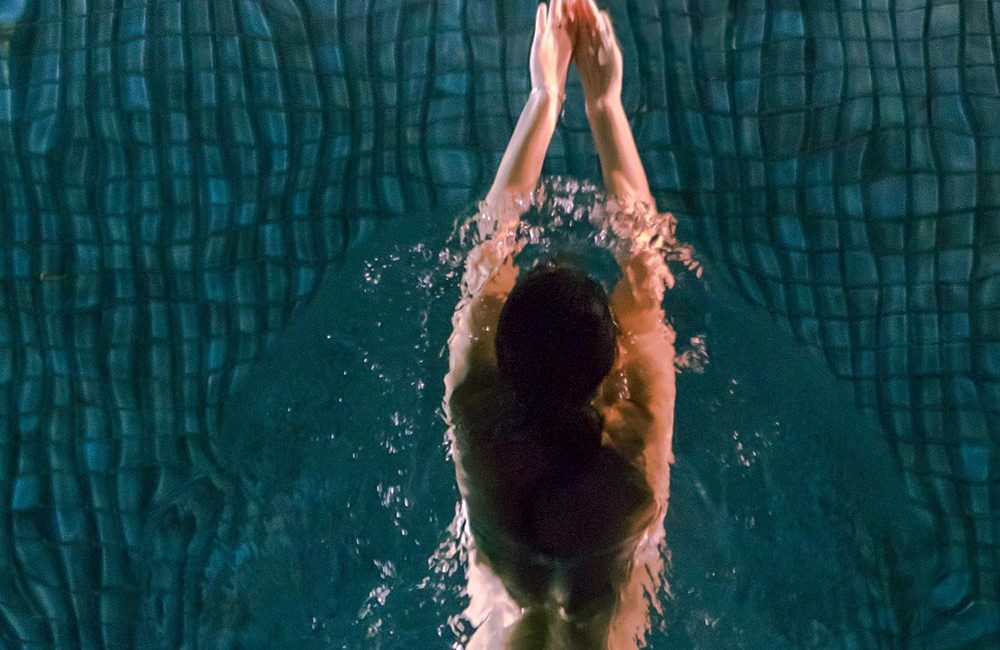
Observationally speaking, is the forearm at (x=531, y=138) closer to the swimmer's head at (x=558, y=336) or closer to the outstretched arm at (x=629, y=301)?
the outstretched arm at (x=629, y=301)

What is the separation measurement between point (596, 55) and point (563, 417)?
81cm

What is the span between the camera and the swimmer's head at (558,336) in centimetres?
136

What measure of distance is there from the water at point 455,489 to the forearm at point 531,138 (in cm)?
42

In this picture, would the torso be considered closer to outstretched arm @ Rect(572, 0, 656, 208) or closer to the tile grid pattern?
outstretched arm @ Rect(572, 0, 656, 208)

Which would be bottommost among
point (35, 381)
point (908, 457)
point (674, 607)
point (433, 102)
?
point (674, 607)

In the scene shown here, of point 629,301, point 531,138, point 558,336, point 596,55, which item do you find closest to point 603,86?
point 596,55

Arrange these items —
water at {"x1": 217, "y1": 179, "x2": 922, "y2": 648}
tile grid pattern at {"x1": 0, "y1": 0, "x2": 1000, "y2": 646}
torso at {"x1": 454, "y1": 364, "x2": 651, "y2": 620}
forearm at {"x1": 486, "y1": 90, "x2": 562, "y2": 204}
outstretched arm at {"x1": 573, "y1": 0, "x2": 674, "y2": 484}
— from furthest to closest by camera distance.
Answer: tile grid pattern at {"x1": 0, "y1": 0, "x2": 1000, "y2": 646} → water at {"x1": 217, "y1": 179, "x2": 922, "y2": 648} → forearm at {"x1": 486, "y1": 90, "x2": 562, "y2": 204} → outstretched arm at {"x1": 573, "y1": 0, "x2": 674, "y2": 484} → torso at {"x1": 454, "y1": 364, "x2": 651, "y2": 620}

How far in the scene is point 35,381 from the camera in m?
2.51

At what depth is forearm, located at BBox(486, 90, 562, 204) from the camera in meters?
1.84

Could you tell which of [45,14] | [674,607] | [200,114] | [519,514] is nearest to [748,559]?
[674,607]

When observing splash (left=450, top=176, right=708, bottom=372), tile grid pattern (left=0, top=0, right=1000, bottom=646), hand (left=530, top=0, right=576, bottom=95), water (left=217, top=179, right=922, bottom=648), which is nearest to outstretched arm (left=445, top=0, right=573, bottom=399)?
hand (left=530, top=0, right=576, bottom=95)

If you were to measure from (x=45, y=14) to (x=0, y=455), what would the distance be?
1209 mm

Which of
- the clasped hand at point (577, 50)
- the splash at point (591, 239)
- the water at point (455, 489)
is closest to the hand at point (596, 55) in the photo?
the clasped hand at point (577, 50)

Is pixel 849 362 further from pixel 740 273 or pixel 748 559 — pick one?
pixel 748 559
